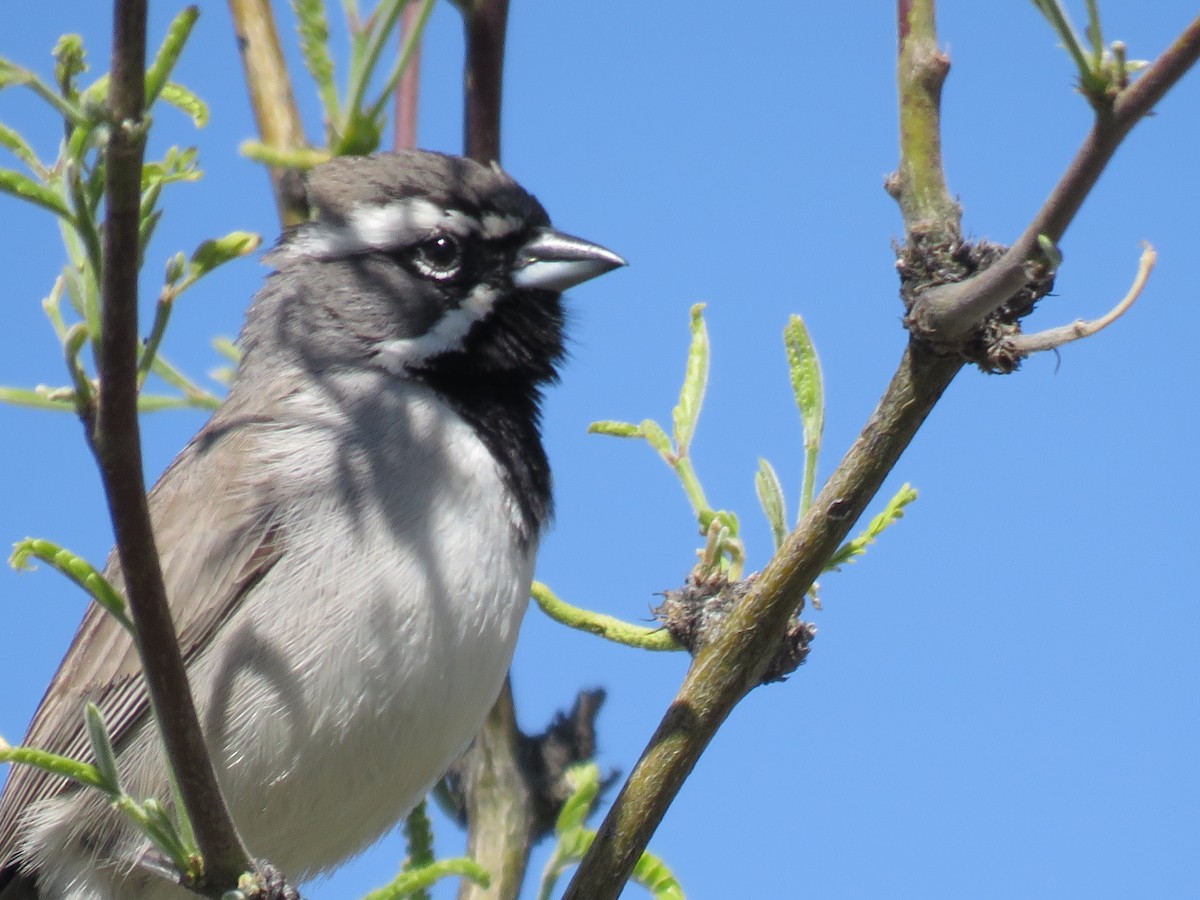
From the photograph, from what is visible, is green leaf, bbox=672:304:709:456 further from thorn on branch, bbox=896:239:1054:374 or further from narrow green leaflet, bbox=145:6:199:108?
narrow green leaflet, bbox=145:6:199:108

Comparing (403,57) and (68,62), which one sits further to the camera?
→ (403,57)

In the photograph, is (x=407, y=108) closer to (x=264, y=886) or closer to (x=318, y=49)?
(x=318, y=49)

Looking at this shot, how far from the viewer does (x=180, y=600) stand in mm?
3951

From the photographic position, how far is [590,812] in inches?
146

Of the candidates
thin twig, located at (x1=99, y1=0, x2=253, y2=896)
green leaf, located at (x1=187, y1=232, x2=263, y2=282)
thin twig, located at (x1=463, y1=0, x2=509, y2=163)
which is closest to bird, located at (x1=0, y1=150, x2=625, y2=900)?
thin twig, located at (x1=463, y1=0, x2=509, y2=163)

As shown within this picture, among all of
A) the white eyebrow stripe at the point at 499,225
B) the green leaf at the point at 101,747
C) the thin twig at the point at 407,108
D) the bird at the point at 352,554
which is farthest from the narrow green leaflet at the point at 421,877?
the thin twig at the point at 407,108

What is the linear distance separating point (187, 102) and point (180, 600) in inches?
60.6

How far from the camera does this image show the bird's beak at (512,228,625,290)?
4.66 metres

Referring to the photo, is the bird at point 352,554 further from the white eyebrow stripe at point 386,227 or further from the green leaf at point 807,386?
the green leaf at point 807,386

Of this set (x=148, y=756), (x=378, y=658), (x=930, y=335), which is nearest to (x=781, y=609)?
(x=930, y=335)

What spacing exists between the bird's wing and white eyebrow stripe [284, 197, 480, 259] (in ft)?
2.41

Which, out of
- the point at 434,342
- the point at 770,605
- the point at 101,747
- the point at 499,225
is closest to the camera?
the point at 101,747

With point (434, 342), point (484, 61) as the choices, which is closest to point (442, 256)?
point (434, 342)

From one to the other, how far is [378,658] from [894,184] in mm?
1671
